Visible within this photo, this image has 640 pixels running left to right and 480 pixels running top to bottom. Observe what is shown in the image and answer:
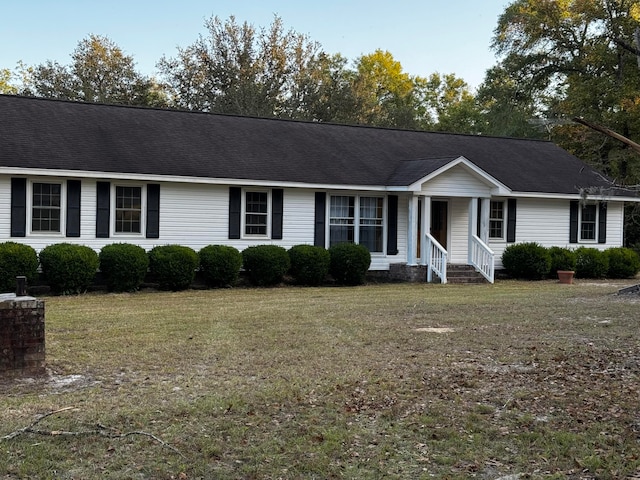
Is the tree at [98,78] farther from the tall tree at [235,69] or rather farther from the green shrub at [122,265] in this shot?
the green shrub at [122,265]

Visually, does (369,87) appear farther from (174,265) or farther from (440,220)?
(174,265)

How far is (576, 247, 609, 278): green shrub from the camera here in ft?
79.0

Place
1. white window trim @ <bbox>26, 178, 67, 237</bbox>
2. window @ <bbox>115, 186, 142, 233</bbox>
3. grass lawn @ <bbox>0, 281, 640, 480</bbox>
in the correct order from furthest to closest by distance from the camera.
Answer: window @ <bbox>115, 186, 142, 233</bbox>
white window trim @ <bbox>26, 178, 67, 237</bbox>
grass lawn @ <bbox>0, 281, 640, 480</bbox>

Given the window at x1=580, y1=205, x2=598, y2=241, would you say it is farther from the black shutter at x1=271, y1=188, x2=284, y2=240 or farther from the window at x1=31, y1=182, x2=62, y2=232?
Result: the window at x1=31, y1=182, x2=62, y2=232

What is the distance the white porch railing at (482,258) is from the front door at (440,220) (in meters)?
1.32

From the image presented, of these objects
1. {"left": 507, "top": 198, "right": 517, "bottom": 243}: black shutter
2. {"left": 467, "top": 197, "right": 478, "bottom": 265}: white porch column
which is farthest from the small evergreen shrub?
{"left": 507, "top": 198, "right": 517, "bottom": 243}: black shutter

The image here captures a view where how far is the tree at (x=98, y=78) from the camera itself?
41344 millimetres

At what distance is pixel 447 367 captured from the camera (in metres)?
8.75

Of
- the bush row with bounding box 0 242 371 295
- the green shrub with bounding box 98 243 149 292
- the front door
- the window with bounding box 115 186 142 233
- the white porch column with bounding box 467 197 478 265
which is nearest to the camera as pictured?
the bush row with bounding box 0 242 371 295

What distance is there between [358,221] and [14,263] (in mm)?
9228

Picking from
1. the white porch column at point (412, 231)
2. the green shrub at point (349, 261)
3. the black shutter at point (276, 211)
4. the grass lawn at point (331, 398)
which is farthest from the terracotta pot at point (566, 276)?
the grass lawn at point (331, 398)

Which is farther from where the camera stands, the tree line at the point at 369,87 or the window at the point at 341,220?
the tree line at the point at 369,87

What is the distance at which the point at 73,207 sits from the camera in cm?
1819

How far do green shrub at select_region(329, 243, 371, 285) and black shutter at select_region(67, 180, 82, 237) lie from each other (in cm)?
650
